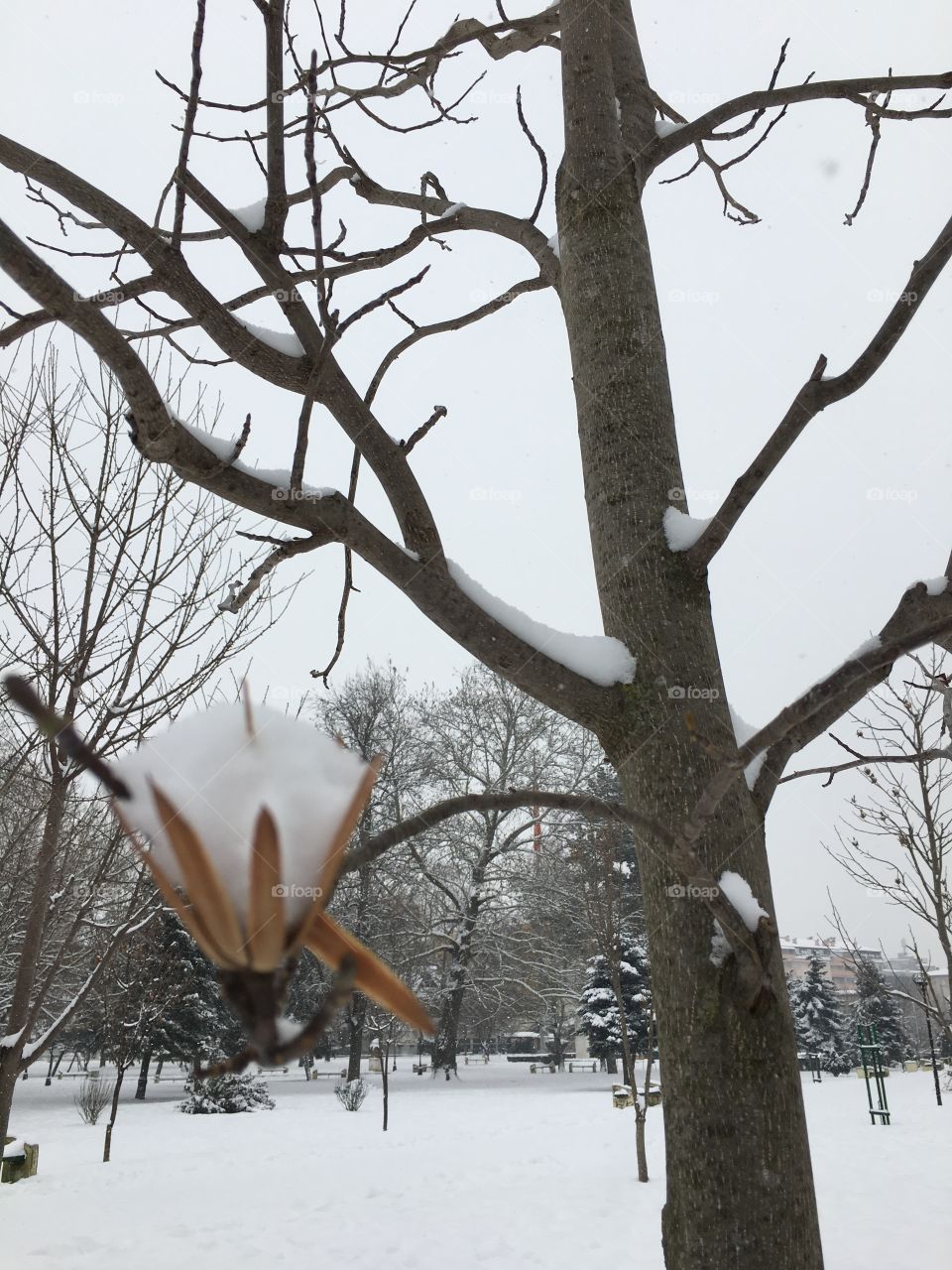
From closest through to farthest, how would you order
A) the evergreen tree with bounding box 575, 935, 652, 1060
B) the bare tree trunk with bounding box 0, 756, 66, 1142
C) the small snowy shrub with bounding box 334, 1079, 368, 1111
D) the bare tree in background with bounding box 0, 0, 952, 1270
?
the bare tree in background with bounding box 0, 0, 952, 1270 → the bare tree trunk with bounding box 0, 756, 66, 1142 → the small snowy shrub with bounding box 334, 1079, 368, 1111 → the evergreen tree with bounding box 575, 935, 652, 1060

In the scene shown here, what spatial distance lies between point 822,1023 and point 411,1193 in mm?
27857

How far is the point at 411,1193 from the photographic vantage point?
8930 millimetres

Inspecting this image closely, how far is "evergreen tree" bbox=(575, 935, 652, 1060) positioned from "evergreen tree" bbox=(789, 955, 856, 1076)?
9.34 m

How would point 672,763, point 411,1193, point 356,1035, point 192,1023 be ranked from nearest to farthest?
1. point 672,763
2. point 411,1193
3. point 356,1035
4. point 192,1023

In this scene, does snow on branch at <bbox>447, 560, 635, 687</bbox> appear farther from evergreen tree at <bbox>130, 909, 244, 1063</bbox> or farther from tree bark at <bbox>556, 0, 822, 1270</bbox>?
evergreen tree at <bbox>130, 909, 244, 1063</bbox>

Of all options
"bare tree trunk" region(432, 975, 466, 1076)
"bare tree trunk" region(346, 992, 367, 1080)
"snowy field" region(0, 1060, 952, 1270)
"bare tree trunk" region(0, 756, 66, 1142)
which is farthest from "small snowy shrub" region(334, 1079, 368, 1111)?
"bare tree trunk" region(0, 756, 66, 1142)

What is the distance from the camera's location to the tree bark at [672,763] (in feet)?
3.61

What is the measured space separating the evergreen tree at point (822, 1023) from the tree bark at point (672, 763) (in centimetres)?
3424

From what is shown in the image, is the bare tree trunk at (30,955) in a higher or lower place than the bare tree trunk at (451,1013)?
higher

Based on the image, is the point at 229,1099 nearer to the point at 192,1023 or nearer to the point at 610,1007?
the point at 192,1023

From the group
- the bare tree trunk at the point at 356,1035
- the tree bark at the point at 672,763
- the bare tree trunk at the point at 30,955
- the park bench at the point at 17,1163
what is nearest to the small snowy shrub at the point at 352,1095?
the bare tree trunk at the point at 356,1035

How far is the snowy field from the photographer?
263 inches

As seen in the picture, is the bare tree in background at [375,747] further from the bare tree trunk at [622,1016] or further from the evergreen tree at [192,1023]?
the bare tree trunk at [622,1016]

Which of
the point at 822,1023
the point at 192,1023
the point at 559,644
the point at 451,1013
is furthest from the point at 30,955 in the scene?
the point at 822,1023
